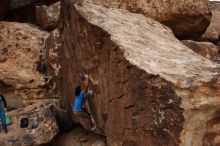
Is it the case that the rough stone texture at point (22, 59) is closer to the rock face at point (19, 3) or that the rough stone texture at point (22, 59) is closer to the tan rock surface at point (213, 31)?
the rock face at point (19, 3)

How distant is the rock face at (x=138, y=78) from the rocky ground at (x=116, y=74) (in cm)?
2

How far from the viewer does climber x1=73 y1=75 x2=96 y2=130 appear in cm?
1179

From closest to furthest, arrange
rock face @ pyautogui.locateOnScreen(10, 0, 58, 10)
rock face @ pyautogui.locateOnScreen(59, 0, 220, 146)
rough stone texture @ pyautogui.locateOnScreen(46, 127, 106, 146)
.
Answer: rock face @ pyautogui.locateOnScreen(59, 0, 220, 146) → rough stone texture @ pyautogui.locateOnScreen(46, 127, 106, 146) → rock face @ pyautogui.locateOnScreen(10, 0, 58, 10)

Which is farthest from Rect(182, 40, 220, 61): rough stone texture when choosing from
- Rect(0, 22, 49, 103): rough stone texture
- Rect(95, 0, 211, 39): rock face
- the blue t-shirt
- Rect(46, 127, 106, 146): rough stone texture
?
the blue t-shirt

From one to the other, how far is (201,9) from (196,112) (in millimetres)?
11994

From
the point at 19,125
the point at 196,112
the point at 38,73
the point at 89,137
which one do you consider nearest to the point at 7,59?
the point at 38,73

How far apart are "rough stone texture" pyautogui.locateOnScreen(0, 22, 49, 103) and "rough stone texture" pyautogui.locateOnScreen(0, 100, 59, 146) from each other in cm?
244

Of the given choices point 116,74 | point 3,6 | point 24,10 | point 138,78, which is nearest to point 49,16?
point 3,6

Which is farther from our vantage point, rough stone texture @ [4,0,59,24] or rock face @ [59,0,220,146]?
rough stone texture @ [4,0,59,24]

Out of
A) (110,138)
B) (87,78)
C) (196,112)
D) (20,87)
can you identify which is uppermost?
(196,112)

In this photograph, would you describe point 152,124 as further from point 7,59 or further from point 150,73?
point 7,59

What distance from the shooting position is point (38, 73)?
1736cm

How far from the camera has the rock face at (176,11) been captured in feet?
60.2

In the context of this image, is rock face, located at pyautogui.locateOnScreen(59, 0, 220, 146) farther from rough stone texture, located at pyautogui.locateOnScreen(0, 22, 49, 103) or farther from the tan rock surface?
the tan rock surface
